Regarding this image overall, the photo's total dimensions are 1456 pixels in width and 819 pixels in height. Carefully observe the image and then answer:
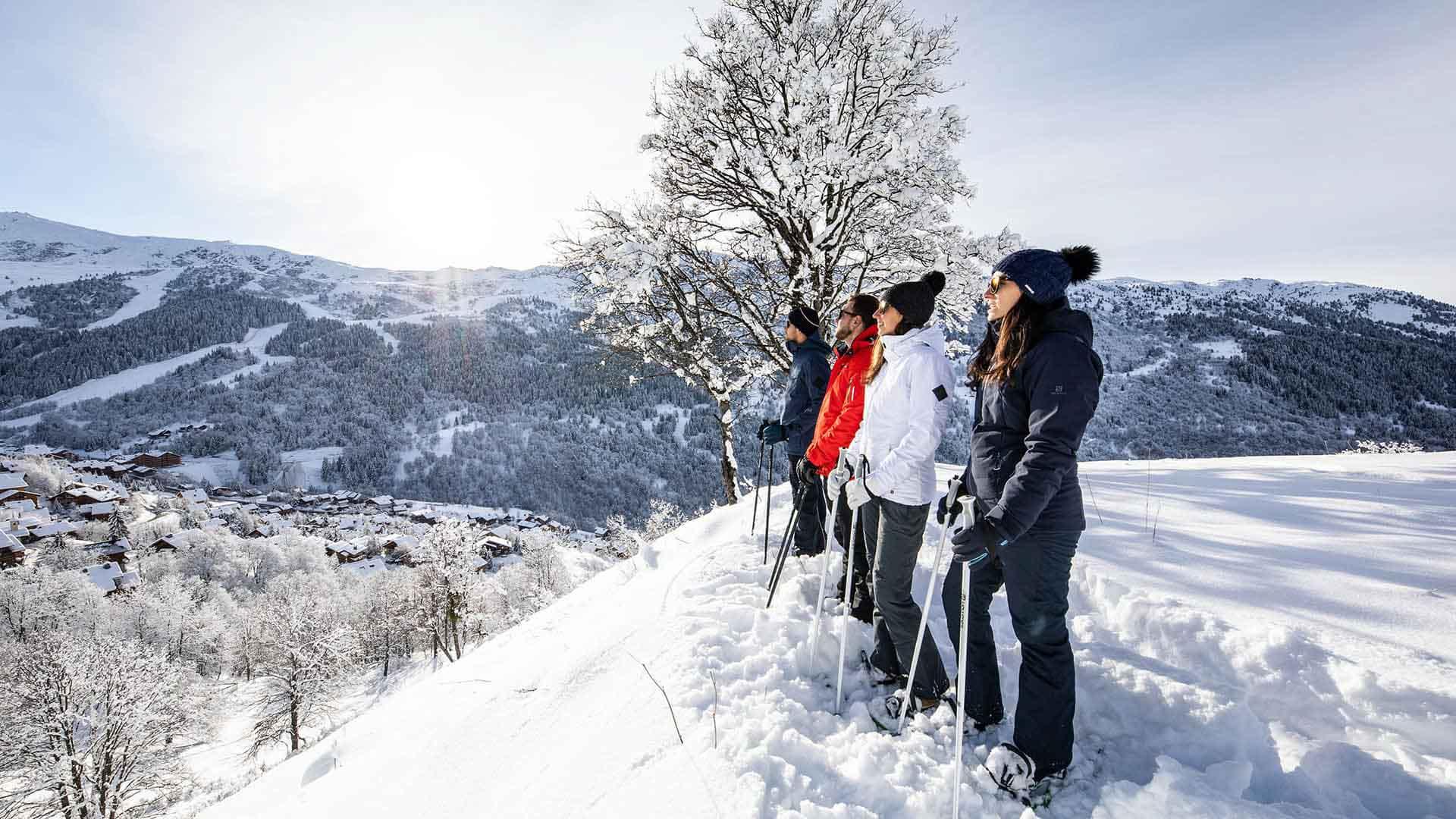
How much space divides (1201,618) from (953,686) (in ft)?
5.57

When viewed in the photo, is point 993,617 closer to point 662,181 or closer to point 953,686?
point 953,686

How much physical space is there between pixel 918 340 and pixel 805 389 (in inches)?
70.6

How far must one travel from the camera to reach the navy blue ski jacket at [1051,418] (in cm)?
210

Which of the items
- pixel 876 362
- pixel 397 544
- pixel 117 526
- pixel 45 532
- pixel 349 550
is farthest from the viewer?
pixel 397 544

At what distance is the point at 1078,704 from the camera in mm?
3006

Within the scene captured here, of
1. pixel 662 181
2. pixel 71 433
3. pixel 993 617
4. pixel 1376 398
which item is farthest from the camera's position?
pixel 71 433

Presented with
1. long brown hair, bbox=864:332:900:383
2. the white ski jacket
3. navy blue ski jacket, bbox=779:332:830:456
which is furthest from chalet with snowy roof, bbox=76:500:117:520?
the white ski jacket

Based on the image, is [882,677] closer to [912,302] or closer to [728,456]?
[912,302]

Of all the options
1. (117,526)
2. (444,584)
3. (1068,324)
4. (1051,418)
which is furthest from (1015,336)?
(117,526)

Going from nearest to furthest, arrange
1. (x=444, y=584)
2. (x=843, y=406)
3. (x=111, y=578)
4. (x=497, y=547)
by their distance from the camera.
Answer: (x=843, y=406)
(x=444, y=584)
(x=111, y=578)
(x=497, y=547)

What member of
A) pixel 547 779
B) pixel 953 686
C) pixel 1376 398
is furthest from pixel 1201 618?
pixel 1376 398

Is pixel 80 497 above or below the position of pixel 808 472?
below

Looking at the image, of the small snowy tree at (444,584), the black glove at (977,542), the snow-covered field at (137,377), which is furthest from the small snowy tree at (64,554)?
the snow-covered field at (137,377)

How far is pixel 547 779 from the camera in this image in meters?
2.70
